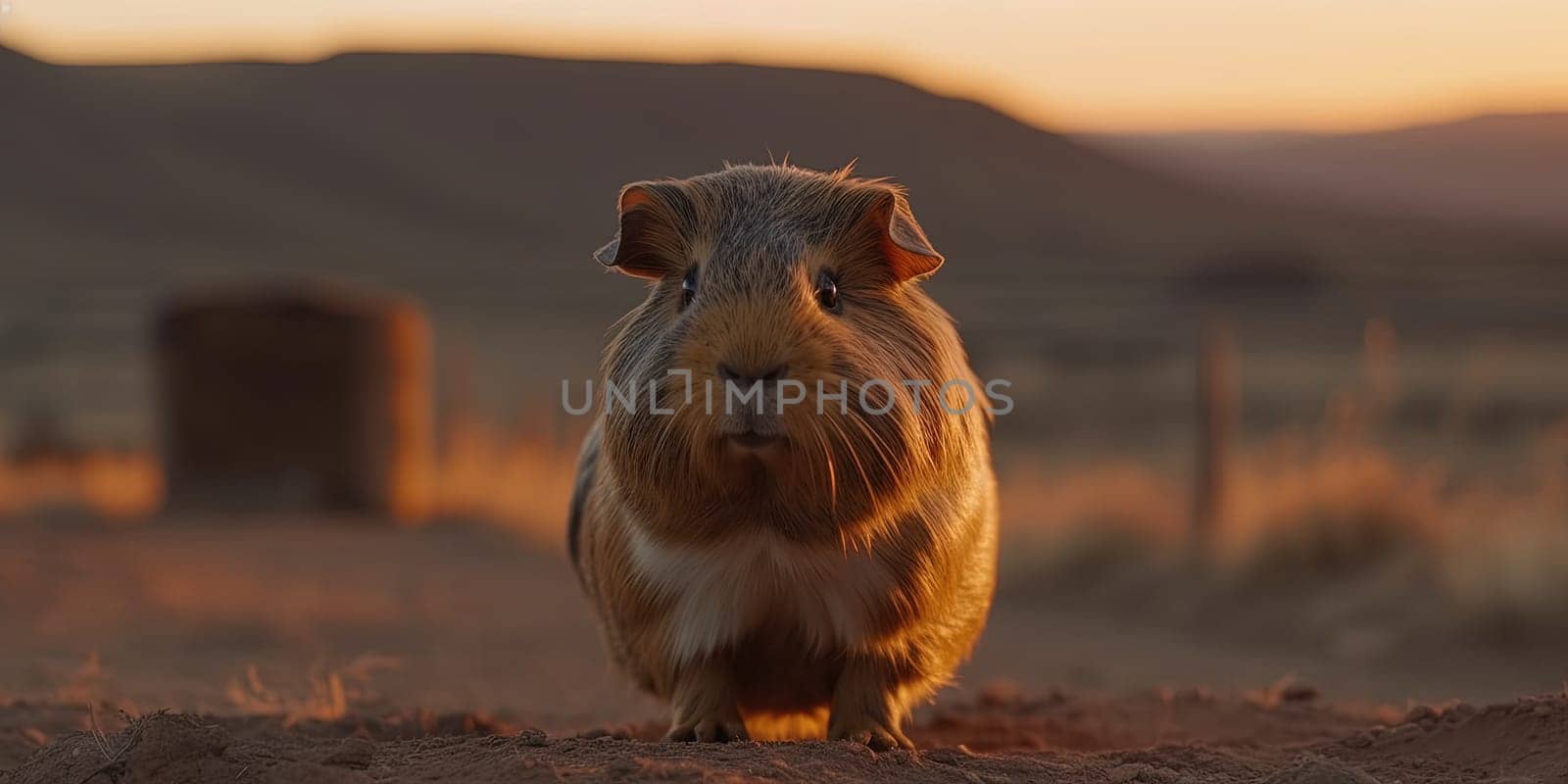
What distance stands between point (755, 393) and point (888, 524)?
0.74 m

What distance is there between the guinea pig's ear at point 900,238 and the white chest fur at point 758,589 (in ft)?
2.79

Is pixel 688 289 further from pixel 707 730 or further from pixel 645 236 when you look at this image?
pixel 707 730

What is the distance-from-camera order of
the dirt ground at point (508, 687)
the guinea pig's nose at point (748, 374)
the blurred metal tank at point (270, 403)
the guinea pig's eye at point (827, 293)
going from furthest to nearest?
1. the blurred metal tank at point (270, 403)
2. the guinea pig's eye at point (827, 293)
3. the dirt ground at point (508, 687)
4. the guinea pig's nose at point (748, 374)

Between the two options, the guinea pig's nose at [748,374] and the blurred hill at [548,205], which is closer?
the guinea pig's nose at [748,374]

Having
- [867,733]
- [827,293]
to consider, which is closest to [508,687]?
[867,733]

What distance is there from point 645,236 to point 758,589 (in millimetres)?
1104

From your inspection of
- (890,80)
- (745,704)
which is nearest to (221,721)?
(745,704)

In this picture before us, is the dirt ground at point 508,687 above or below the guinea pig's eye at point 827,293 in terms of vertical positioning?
below

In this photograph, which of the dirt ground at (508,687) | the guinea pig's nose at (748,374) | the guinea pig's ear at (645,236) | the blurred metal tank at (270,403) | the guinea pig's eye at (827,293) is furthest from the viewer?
the blurred metal tank at (270,403)

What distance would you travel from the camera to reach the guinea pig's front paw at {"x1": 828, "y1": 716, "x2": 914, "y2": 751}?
505 cm

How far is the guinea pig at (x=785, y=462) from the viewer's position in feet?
14.1

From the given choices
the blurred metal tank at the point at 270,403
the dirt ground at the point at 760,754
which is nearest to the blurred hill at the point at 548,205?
the blurred metal tank at the point at 270,403

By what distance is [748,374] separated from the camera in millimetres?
4141

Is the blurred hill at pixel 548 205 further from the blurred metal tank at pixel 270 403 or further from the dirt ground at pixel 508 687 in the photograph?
the dirt ground at pixel 508 687
